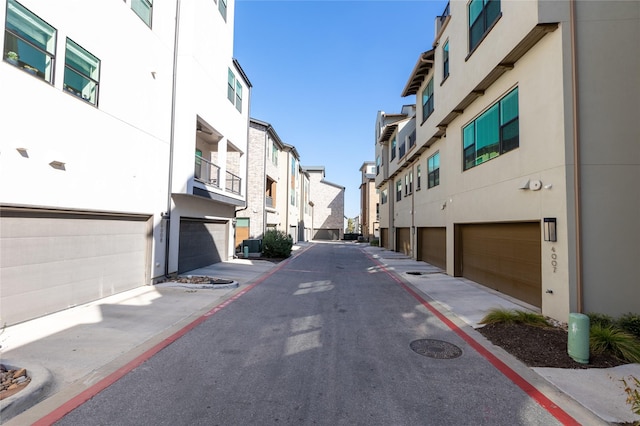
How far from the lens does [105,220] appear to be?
353 inches

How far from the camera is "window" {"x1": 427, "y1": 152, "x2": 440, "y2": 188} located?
17.1m

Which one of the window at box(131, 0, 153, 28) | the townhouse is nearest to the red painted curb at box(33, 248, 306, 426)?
the townhouse

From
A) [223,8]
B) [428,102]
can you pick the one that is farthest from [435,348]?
[223,8]

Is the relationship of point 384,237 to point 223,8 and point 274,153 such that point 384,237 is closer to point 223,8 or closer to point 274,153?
point 274,153

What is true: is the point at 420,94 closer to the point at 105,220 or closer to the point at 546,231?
the point at 546,231

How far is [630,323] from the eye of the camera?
6418 mm

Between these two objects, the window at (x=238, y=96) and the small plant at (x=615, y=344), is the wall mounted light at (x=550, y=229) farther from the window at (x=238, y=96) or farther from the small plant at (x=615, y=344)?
the window at (x=238, y=96)

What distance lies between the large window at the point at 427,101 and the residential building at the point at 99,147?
35.5 ft

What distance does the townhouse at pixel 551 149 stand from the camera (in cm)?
679

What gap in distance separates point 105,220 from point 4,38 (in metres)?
4.44

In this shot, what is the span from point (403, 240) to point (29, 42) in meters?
23.8

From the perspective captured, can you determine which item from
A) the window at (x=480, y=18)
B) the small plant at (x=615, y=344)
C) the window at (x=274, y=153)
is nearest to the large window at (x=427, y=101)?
the window at (x=480, y=18)

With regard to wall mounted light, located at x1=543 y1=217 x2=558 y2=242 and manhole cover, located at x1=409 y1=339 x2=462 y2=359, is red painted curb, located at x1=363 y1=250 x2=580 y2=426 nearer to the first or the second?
manhole cover, located at x1=409 y1=339 x2=462 y2=359

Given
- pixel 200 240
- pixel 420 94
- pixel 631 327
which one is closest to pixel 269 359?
pixel 631 327
